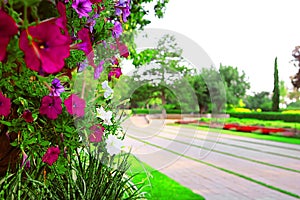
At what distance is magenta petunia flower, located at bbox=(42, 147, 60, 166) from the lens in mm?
1378

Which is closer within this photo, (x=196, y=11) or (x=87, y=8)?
(x=87, y=8)

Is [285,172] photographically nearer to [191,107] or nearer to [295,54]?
[191,107]

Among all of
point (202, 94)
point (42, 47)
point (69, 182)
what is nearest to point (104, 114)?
point (69, 182)

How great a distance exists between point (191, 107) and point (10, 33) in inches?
1216

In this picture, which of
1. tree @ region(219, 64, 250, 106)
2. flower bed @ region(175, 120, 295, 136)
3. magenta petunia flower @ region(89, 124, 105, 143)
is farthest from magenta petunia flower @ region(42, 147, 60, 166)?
tree @ region(219, 64, 250, 106)

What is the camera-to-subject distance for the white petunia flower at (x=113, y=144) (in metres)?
1.70

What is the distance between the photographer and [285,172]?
22.2 ft

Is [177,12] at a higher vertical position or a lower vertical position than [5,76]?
higher

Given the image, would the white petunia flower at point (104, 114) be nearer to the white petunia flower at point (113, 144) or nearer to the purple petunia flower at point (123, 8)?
the white petunia flower at point (113, 144)

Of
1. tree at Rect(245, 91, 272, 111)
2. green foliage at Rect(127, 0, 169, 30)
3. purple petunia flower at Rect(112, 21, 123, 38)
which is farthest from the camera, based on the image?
tree at Rect(245, 91, 272, 111)

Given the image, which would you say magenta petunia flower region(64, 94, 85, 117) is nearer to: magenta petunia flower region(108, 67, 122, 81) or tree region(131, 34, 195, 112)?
magenta petunia flower region(108, 67, 122, 81)

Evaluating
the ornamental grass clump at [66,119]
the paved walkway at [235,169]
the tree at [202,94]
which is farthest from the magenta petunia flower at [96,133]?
the tree at [202,94]

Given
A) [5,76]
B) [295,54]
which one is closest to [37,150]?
[5,76]

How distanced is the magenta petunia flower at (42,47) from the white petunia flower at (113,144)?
1063 mm
